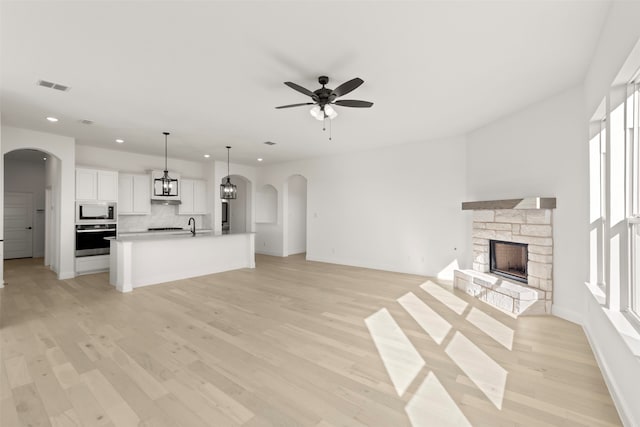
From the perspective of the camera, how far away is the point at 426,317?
3713 millimetres

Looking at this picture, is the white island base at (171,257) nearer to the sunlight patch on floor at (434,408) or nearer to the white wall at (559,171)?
the sunlight patch on floor at (434,408)

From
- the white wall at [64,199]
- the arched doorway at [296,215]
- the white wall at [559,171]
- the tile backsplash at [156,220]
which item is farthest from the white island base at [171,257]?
the white wall at [559,171]

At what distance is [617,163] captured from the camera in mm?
2371

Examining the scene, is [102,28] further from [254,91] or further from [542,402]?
[542,402]

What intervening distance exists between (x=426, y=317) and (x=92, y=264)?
6719mm

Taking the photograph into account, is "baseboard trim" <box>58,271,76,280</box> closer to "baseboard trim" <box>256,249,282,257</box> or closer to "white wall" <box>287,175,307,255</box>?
"baseboard trim" <box>256,249,282,257</box>

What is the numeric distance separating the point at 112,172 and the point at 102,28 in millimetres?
5117

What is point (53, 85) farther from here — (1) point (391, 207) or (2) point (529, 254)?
(2) point (529, 254)

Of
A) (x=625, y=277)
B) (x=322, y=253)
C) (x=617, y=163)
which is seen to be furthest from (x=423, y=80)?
(x=322, y=253)

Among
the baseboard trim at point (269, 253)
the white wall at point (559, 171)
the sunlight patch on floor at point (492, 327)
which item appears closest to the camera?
the sunlight patch on floor at point (492, 327)

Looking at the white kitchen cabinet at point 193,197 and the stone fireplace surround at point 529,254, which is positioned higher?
the white kitchen cabinet at point 193,197

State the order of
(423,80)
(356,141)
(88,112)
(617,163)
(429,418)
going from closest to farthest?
(429,418) < (617,163) < (423,80) < (88,112) < (356,141)

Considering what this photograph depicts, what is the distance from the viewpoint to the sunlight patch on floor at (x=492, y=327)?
3066 millimetres

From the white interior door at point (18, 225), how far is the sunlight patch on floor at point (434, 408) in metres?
11.0
